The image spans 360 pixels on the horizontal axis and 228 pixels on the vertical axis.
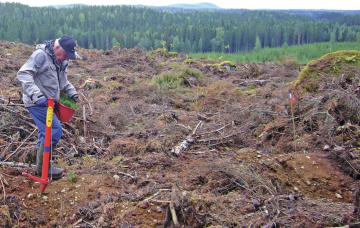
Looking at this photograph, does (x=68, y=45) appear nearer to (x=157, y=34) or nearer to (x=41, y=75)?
(x=41, y=75)

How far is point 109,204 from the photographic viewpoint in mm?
3576

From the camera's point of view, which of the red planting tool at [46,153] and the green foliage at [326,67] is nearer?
the red planting tool at [46,153]

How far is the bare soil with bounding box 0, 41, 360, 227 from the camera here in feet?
11.2

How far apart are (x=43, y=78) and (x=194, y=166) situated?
2.53m

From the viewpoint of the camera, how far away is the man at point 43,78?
144 inches

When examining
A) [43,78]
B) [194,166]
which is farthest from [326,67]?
[43,78]

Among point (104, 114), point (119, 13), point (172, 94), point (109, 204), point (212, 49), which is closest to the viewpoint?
point (109, 204)

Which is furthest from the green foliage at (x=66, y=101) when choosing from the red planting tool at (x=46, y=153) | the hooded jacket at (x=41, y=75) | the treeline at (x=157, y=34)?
the treeline at (x=157, y=34)

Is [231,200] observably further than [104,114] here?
No

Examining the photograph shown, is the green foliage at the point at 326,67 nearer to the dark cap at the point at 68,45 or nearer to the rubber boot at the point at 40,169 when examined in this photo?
the dark cap at the point at 68,45

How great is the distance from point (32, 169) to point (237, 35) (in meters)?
47.3

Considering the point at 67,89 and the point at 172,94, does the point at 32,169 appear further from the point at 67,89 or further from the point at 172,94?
the point at 172,94

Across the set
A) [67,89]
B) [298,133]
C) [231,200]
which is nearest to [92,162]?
[67,89]

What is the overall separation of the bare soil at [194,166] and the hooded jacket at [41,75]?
1112 millimetres
